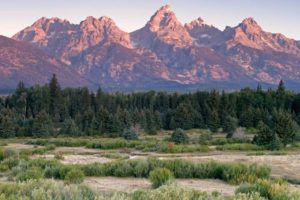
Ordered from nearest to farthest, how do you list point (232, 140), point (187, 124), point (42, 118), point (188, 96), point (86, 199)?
1. point (86, 199)
2. point (232, 140)
3. point (42, 118)
4. point (187, 124)
5. point (188, 96)

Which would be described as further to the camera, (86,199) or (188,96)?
(188,96)

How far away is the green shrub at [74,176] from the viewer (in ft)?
62.9

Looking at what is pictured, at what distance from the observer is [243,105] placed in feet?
365

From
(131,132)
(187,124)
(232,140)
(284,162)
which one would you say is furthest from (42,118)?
(284,162)

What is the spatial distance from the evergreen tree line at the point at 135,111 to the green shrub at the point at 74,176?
152 ft

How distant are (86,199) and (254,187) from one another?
20.8 feet

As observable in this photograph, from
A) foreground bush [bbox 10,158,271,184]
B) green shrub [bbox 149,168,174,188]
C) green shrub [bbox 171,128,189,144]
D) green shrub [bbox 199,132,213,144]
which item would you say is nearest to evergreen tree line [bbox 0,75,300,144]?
green shrub [bbox 199,132,213,144]

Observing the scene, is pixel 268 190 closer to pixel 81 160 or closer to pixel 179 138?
pixel 81 160

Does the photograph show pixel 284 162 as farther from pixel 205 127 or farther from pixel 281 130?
pixel 205 127

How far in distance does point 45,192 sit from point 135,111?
288 ft

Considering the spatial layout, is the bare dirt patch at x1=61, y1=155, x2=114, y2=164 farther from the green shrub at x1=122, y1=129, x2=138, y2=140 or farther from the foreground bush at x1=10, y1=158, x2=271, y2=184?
the green shrub at x1=122, y1=129, x2=138, y2=140

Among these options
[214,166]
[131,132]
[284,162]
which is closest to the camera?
[214,166]


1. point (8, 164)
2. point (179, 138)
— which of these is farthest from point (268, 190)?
point (179, 138)

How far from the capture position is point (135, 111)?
327ft
